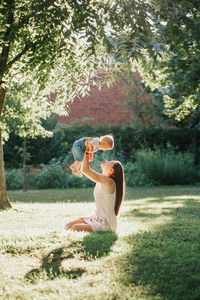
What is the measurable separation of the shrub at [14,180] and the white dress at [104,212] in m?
10.9

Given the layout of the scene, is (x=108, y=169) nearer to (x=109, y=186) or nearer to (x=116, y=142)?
(x=109, y=186)

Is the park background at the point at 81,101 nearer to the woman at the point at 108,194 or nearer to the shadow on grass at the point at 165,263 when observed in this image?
the shadow on grass at the point at 165,263

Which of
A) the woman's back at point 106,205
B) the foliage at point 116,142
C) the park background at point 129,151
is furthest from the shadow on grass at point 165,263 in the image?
the foliage at point 116,142

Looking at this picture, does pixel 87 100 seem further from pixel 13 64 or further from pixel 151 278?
pixel 151 278

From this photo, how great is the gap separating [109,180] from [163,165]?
11.4 m

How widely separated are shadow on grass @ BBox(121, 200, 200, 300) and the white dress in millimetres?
404

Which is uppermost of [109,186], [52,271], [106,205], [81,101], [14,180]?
[81,101]

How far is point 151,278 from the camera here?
347cm

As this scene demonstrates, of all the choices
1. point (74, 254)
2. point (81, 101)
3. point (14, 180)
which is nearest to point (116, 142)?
point (14, 180)

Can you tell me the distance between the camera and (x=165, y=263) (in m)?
3.84

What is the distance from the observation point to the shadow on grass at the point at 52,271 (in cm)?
366

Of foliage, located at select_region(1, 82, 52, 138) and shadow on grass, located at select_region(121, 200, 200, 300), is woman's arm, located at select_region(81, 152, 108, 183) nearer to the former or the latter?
shadow on grass, located at select_region(121, 200, 200, 300)

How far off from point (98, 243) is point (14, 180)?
12.1 metres

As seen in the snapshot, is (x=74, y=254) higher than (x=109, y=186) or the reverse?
the reverse
